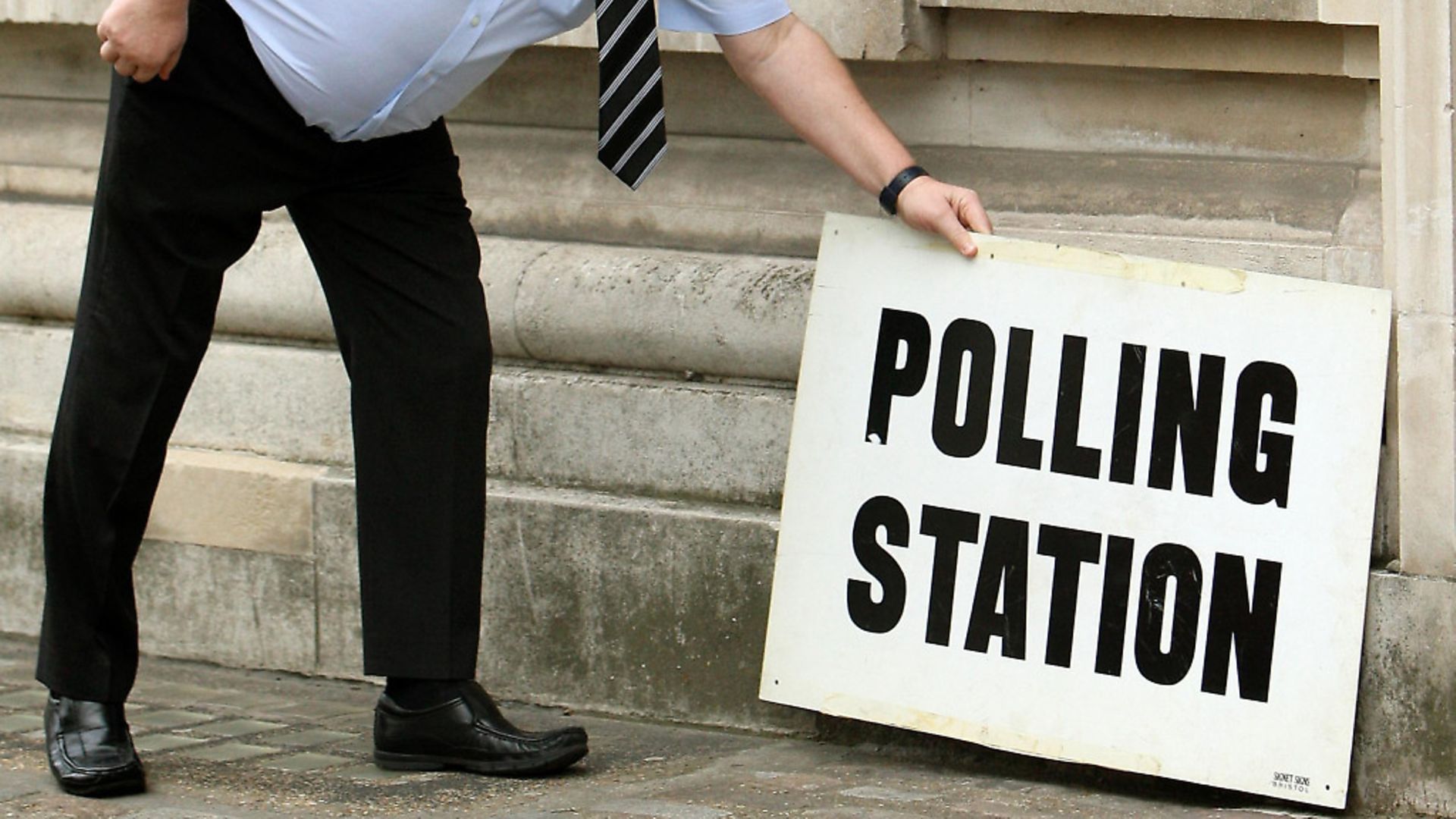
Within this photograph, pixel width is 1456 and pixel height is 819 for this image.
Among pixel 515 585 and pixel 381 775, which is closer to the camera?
pixel 381 775

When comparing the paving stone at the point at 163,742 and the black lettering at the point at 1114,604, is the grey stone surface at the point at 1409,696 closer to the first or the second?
the black lettering at the point at 1114,604

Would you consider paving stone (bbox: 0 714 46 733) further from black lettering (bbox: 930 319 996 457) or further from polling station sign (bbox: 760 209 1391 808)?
black lettering (bbox: 930 319 996 457)

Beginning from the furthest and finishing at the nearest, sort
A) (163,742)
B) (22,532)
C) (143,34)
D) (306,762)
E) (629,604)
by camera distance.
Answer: (22,532), (629,604), (163,742), (306,762), (143,34)

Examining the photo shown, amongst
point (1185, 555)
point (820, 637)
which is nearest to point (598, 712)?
point (820, 637)

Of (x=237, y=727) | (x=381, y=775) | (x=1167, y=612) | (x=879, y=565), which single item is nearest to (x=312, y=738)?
(x=237, y=727)

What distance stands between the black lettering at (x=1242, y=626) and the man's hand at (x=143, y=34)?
1.58 metres

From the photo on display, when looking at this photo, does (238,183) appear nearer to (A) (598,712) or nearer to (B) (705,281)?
(B) (705,281)

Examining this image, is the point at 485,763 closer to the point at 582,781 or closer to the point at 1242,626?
the point at 582,781

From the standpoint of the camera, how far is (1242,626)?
3.16 meters

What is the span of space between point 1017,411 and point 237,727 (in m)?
1.36

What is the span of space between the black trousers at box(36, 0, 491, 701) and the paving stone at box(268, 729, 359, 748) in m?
0.27

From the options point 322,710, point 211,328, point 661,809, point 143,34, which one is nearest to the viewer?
point 143,34

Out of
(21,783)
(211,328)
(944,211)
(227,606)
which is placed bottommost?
(21,783)

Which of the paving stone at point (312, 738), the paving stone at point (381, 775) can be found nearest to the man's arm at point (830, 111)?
the paving stone at point (381, 775)
